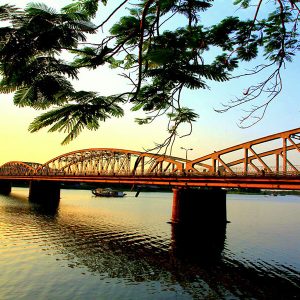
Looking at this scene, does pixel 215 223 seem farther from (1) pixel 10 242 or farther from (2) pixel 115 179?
(1) pixel 10 242

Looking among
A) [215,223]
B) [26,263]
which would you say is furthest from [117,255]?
[215,223]

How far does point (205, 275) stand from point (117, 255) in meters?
8.73

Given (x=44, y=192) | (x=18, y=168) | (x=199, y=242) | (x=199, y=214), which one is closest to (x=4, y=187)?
(x=18, y=168)

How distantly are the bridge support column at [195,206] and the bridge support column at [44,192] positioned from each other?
172 ft

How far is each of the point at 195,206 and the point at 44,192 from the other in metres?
60.7

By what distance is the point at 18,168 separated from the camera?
138125 mm

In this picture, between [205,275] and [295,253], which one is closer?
[205,275]

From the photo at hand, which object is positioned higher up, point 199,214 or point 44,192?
point 44,192

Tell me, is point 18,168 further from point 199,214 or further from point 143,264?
point 143,264

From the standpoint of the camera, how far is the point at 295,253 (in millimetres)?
33000

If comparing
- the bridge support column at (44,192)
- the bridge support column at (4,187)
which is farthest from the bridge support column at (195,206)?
the bridge support column at (4,187)

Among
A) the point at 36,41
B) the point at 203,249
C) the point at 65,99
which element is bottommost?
the point at 203,249

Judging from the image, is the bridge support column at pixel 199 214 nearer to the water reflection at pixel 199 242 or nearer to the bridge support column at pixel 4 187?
the water reflection at pixel 199 242

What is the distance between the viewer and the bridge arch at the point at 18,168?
413 feet
